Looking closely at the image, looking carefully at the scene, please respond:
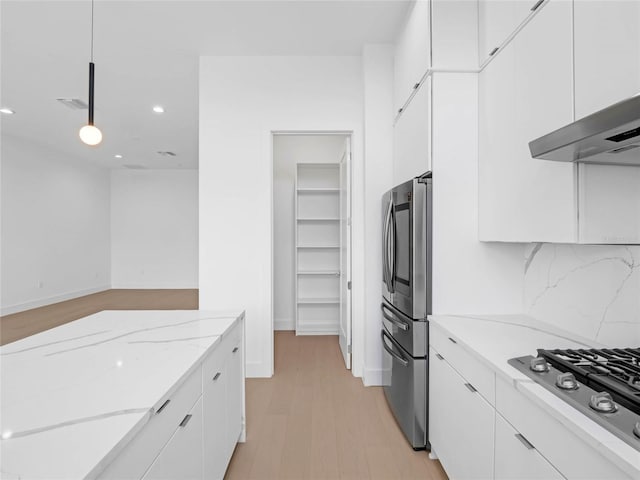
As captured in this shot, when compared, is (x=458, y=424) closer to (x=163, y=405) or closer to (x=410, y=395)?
(x=410, y=395)

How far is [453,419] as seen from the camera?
5.74 ft

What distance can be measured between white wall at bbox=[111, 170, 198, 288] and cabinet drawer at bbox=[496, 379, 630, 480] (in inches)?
320

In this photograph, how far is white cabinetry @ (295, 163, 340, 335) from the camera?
15.9ft

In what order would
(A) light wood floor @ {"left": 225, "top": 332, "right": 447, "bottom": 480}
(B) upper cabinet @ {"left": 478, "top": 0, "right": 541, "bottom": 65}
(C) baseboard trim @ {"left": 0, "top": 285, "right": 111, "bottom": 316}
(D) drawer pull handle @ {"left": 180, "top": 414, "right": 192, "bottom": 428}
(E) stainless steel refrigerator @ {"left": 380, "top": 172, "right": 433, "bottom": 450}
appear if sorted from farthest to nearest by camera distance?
(C) baseboard trim @ {"left": 0, "top": 285, "right": 111, "bottom": 316} < (E) stainless steel refrigerator @ {"left": 380, "top": 172, "right": 433, "bottom": 450} < (A) light wood floor @ {"left": 225, "top": 332, "right": 447, "bottom": 480} < (B) upper cabinet @ {"left": 478, "top": 0, "right": 541, "bottom": 65} < (D) drawer pull handle @ {"left": 180, "top": 414, "right": 192, "bottom": 428}

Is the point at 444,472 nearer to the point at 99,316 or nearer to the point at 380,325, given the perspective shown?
the point at 380,325

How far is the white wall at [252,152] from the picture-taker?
3309 millimetres

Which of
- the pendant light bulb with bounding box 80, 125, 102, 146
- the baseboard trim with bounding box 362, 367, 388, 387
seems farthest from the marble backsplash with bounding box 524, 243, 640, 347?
the pendant light bulb with bounding box 80, 125, 102, 146

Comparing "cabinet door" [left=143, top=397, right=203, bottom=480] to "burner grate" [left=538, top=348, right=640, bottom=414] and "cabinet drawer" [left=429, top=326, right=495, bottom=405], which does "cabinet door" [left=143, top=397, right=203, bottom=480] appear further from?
"burner grate" [left=538, top=348, right=640, bottom=414]

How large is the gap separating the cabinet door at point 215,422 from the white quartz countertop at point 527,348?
1.19m

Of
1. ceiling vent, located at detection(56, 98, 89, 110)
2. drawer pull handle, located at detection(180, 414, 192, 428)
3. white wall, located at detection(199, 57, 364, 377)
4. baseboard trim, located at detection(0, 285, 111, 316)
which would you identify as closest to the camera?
drawer pull handle, located at detection(180, 414, 192, 428)

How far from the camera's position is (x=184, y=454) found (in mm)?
1247

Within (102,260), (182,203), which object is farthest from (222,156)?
(102,260)

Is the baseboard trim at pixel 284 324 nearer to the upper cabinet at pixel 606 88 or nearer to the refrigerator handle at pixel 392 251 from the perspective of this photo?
the refrigerator handle at pixel 392 251

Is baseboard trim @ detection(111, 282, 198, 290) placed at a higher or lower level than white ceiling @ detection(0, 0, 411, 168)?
lower
